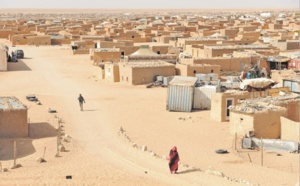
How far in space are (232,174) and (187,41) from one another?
32.4 metres

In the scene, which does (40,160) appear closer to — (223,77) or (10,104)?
(10,104)

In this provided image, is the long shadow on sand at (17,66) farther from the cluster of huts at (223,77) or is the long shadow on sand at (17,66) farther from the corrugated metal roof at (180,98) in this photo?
the corrugated metal roof at (180,98)

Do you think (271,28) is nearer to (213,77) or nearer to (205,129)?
(213,77)

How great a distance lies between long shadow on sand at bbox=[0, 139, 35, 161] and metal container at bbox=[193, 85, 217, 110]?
8103 millimetres

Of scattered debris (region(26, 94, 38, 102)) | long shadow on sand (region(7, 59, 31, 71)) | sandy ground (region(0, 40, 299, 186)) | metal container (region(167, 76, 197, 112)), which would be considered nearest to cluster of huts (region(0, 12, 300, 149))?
metal container (region(167, 76, 197, 112))

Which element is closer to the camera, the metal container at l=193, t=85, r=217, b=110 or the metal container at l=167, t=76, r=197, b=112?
the metal container at l=167, t=76, r=197, b=112

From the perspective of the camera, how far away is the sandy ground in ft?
43.1

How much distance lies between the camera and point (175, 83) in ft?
74.6

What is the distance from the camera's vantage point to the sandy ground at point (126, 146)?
13.1 m

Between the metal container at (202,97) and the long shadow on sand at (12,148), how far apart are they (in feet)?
26.6

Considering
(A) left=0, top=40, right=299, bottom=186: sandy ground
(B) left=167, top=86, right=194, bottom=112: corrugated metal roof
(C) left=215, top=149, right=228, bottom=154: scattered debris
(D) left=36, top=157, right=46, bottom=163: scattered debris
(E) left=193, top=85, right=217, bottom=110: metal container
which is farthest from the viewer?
(E) left=193, top=85, right=217, bottom=110: metal container

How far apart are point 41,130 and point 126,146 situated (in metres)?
3.49

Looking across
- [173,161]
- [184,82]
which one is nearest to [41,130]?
[173,161]

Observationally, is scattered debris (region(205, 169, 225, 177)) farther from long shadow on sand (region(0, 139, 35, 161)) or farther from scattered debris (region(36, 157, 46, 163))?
long shadow on sand (region(0, 139, 35, 161))
